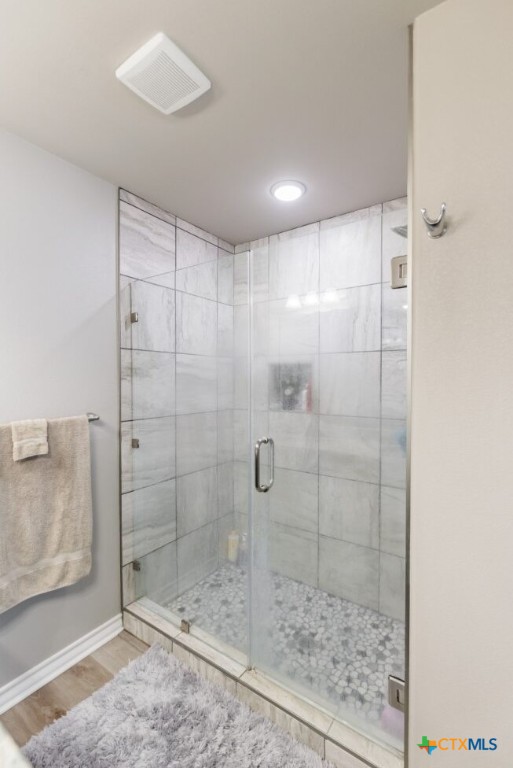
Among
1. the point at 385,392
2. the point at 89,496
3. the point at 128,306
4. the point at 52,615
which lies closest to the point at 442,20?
the point at 385,392

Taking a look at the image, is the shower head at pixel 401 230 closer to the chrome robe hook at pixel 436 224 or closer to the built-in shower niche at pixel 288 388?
the chrome robe hook at pixel 436 224

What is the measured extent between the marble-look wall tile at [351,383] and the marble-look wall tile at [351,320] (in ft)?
0.15

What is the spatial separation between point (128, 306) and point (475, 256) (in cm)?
155

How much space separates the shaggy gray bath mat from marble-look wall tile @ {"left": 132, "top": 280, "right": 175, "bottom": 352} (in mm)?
1509

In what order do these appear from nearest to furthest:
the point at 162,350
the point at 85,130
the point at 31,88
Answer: the point at 31,88, the point at 85,130, the point at 162,350

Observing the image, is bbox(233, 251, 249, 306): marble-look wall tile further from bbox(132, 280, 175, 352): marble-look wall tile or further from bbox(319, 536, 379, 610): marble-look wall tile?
bbox(319, 536, 379, 610): marble-look wall tile

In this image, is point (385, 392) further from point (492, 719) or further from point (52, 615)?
point (52, 615)

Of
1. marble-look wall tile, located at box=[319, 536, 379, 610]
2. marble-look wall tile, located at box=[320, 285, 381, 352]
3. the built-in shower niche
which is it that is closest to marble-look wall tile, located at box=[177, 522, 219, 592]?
marble-look wall tile, located at box=[319, 536, 379, 610]

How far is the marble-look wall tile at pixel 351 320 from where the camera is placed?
62.4 inches

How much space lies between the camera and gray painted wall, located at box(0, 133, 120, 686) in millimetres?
1365

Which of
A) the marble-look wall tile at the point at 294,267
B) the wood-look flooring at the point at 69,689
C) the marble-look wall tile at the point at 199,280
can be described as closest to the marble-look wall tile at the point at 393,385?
the marble-look wall tile at the point at 294,267

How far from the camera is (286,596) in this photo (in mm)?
1703

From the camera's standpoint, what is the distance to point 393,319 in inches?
60.1

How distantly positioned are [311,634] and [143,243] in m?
2.12
